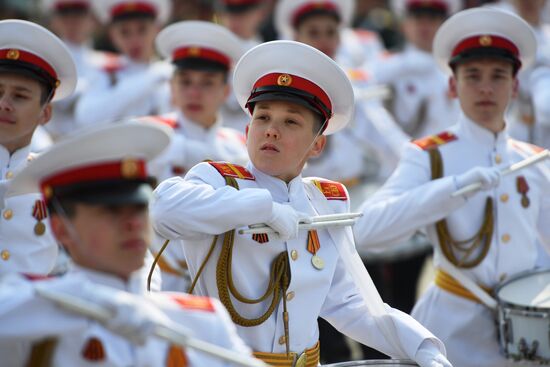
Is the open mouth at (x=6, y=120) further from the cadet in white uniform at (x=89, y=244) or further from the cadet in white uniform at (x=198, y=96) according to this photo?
the cadet in white uniform at (x=198, y=96)

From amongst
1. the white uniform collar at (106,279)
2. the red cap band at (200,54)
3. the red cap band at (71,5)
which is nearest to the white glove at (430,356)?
the white uniform collar at (106,279)

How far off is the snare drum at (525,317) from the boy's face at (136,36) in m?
5.55

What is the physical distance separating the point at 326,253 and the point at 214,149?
3.12 meters

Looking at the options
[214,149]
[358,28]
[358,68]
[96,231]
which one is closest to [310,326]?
[96,231]

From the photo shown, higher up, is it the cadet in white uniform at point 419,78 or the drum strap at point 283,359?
the cadet in white uniform at point 419,78

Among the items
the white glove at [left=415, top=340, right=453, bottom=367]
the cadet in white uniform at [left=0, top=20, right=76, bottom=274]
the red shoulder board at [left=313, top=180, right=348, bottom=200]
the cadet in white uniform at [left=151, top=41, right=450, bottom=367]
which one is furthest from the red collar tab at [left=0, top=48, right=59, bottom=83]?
the white glove at [left=415, top=340, right=453, bottom=367]

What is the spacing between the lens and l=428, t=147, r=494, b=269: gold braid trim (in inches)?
271

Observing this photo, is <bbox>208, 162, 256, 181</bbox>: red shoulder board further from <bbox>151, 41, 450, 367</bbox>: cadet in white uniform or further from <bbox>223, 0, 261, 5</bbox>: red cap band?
<bbox>223, 0, 261, 5</bbox>: red cap band

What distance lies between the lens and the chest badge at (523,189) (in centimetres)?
700

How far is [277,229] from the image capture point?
5262 millimetres

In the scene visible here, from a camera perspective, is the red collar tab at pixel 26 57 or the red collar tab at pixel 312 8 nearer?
the red collar tab at pixel 26 57

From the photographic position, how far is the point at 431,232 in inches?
277

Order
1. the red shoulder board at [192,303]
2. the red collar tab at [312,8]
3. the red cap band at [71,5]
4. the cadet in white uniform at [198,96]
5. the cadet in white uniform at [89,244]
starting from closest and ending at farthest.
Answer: the cadet in white uniform at [89,244] → the red shoulder board at [192,303] → the cadet in white uniform at [198,96] → the red collar tab at [312,8] → the red cap band at [71,5]

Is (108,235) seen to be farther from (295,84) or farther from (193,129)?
(193,129)
